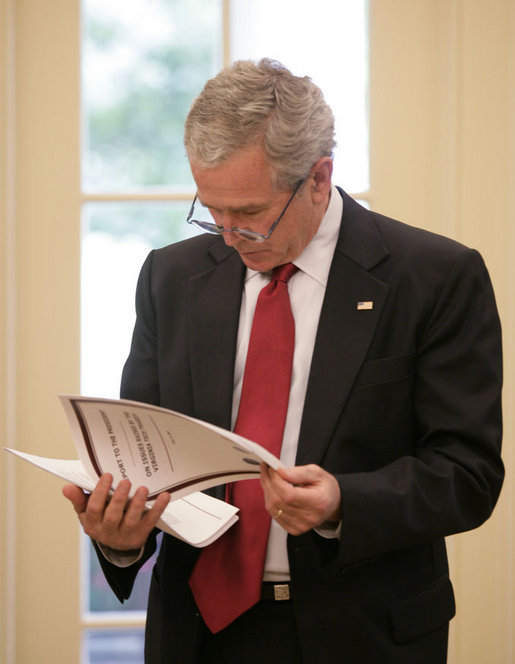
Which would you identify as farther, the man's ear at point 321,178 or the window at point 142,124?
the window at point 142,124

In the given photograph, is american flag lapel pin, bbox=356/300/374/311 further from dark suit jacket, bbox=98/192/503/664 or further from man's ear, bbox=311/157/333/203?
man's ear, bbox=311/157/333/203

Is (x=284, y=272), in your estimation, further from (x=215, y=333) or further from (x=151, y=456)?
(x=151, y=456)

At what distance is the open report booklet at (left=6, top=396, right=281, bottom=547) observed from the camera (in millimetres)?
1070

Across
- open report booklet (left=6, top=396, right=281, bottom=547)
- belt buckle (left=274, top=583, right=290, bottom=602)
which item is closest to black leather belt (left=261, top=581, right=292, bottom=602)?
belt buckle (left=274, top=583, right=290, bottom=602)

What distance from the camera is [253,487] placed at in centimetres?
125

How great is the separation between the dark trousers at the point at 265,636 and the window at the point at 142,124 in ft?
3.02

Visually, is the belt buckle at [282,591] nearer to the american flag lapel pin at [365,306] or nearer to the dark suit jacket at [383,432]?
the dark suit jacket at [383,432]

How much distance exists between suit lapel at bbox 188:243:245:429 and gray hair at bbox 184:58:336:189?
19 centimetres

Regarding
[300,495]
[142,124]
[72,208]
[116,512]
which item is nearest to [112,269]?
[72,208]

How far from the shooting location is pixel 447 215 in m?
2.02

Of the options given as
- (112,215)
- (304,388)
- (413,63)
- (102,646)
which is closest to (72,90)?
(112,215)

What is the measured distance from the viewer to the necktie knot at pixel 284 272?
1301 millimetres

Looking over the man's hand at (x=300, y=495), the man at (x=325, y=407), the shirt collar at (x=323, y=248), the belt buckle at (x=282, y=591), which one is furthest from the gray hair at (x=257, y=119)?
the belt buckle at (x=282, y=591)

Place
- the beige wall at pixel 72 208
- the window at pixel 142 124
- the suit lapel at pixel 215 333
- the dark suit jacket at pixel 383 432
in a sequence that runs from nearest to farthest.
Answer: the dark suit jacket at pixel 383 432
the suit lapel at pixel 215 333
the beige wall at pixel 72 208
the window at pixel 142 124
